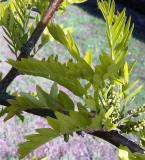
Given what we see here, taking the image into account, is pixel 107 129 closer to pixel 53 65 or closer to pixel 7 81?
pixel 53 65

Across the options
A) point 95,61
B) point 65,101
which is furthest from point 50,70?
point 95,61

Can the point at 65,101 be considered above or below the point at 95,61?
above

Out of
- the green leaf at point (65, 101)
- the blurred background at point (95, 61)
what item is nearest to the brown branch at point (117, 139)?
the green leaf at point (65, 101)

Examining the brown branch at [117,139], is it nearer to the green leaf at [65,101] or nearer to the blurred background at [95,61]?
the green leaf at [65,101]

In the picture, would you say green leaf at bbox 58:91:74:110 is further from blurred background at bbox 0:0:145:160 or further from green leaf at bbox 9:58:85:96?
blurred background at bbox 0:0:145:160

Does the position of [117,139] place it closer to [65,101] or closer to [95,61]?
[65,101]

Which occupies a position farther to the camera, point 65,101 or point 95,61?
point 95,61

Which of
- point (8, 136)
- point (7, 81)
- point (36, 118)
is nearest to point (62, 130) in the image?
point (7, 81)

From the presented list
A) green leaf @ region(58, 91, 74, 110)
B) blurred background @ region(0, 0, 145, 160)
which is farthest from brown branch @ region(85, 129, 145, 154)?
blurred background @ region(0, 0, 145, 160)

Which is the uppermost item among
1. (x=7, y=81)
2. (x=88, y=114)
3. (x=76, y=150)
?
(x=88, y=114)
